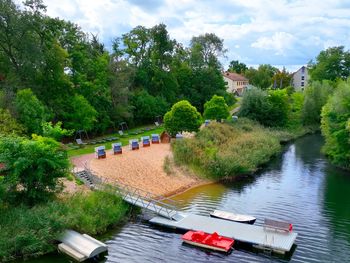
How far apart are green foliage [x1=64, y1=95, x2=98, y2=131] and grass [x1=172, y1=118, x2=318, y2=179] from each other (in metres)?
10.6

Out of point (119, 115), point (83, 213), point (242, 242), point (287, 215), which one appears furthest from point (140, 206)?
point (119, 115)

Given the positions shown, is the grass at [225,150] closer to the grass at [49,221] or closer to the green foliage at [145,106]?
the grass at [49,221]

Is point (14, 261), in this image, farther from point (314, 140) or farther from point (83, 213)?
point (314, 140)

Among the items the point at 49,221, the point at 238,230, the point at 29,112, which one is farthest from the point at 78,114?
the point at 238,230

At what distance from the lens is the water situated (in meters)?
20.4

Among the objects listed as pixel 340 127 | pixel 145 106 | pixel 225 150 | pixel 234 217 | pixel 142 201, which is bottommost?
pixel 234 217

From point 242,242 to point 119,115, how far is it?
3327 cm

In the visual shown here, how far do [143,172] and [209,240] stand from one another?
13.4 meters

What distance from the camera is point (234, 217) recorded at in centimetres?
2488

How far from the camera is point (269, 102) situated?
196 ft

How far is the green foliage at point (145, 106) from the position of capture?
58.2m

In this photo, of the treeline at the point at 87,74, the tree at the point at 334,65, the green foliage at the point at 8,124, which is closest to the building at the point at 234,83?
the tree at the point at 334,65

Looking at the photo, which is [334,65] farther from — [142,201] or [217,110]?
[142,201]

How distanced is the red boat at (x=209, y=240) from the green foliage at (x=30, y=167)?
27.6 feet
